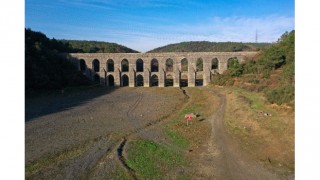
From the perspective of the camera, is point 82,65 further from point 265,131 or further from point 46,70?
point 265,131

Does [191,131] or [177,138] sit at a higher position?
[191,131]

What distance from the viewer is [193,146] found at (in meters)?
17.7

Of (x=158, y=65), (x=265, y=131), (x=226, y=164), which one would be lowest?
(x=226, y=164)

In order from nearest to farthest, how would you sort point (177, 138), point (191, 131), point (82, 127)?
1. point (177, 138)
2. point (191, 131)
3. point (82, 127)

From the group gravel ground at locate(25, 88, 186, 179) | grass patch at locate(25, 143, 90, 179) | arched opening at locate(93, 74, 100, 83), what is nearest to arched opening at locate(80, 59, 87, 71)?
arched opening at locate(93, 74, 100, 83)

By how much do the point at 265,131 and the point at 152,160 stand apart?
319 inches

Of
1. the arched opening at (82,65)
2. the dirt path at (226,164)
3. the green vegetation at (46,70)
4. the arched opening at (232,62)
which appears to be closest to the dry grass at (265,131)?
the dirt path at (226,164)

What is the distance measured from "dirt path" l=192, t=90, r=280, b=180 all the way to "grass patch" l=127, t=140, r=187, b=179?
1234 mm

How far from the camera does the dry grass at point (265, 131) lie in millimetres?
15233

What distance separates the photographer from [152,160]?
49.8 ft

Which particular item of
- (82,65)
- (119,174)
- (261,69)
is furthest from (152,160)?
(82,65)

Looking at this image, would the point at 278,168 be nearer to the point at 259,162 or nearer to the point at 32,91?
the point at 259,162

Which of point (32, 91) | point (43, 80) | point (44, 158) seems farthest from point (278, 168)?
point (43, 80)

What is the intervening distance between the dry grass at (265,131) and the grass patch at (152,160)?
13.3 ft
